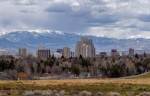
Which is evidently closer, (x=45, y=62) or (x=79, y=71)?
(x=79, y=71)

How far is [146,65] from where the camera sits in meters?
173

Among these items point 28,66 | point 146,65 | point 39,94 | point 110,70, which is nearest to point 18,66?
point 28,66

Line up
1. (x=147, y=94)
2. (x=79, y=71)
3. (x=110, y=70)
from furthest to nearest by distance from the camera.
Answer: (x=79, y=71) < (x=110, y=70) < (x=147, y=94)

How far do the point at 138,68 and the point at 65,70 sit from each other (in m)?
25.4

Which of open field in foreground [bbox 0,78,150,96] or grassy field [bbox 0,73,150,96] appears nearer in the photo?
open field in foreground [bbox 0,78,150,96]

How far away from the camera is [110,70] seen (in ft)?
521

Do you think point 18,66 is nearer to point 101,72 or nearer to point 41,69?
point 41,69

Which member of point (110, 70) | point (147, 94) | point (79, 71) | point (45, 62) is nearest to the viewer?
point (147, 94)

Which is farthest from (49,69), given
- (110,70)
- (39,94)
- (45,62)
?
(39,94)

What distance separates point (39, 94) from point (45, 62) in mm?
146541

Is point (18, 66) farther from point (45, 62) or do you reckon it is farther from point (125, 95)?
point (125, 95)

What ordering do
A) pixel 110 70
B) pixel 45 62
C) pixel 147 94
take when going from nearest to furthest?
1. pixel 147 94
2. pixel 110 70
3. pixel 45 62

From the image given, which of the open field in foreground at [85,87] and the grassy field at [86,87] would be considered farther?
the grassy field at [86,87]

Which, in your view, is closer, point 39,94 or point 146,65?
point 39,94
